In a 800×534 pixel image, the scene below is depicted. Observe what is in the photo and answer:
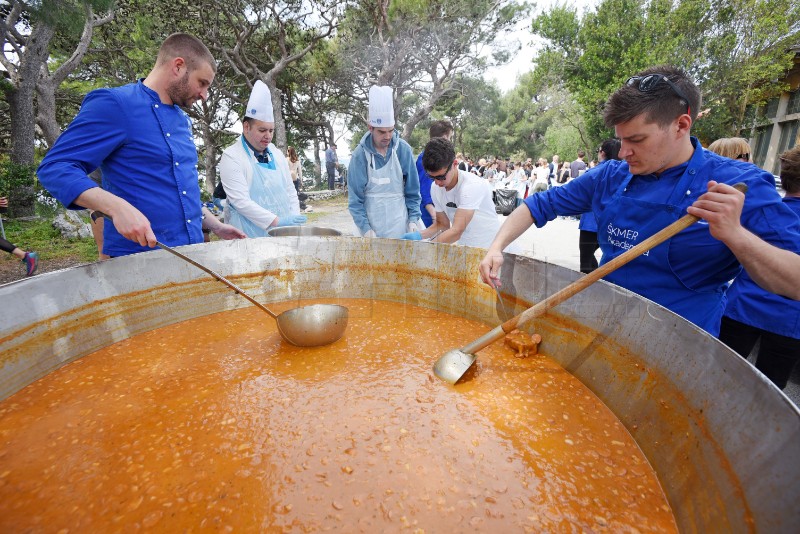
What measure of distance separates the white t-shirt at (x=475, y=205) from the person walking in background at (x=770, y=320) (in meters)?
1.40

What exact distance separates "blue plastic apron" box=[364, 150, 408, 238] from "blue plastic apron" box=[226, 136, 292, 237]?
2.38 ft

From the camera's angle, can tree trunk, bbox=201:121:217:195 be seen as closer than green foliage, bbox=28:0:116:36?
No

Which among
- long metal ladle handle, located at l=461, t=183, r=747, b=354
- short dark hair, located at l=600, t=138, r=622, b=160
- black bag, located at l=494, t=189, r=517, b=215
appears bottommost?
black bag, located at l=494, t=189, r=517, b=215

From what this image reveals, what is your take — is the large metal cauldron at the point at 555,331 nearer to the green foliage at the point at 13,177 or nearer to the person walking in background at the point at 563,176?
the green foliage at the point at 13,177

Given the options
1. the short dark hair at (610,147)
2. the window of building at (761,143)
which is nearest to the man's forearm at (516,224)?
the short dark hair at (610,147)

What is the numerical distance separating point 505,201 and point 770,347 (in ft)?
28.1

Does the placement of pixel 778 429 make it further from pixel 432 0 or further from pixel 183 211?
pixel 432 0

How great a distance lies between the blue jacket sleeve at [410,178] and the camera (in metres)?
3.26

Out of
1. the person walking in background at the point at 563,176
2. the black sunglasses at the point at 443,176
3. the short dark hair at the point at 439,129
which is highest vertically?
the short dark hair at the point at 439,129

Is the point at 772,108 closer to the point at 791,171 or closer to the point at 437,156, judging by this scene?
the point at 791,171

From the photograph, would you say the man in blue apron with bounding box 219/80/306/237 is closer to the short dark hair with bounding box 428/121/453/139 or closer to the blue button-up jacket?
the blue button-up jacket

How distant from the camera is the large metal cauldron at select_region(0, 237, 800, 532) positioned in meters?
0.82

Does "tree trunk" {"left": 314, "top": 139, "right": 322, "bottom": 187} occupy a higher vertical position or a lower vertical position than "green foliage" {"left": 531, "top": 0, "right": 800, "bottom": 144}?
lower

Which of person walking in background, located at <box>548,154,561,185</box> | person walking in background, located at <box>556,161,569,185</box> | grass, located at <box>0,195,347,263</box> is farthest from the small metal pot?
person walking in background, located at <box>548,154,561,185</box>
